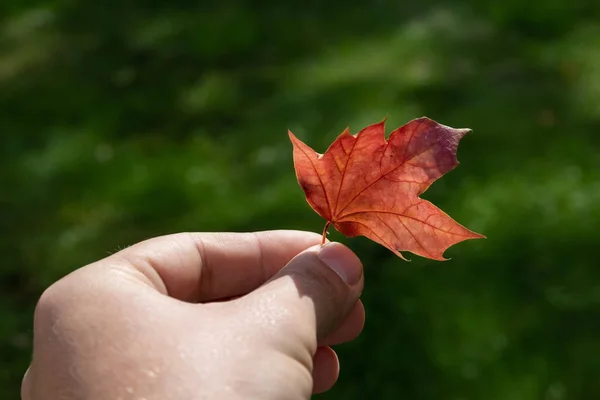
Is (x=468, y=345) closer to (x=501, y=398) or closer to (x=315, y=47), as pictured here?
(x=501, y=398)

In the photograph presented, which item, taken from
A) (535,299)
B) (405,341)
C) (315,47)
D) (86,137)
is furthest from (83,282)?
(315,47)

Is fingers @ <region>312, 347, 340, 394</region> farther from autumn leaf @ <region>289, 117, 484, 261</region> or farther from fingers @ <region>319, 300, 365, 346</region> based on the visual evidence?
autumn leaf @ <region>289, 117, 484, 261</region>

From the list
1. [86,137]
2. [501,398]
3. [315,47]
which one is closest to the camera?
[501,398]

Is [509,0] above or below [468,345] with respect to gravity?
above

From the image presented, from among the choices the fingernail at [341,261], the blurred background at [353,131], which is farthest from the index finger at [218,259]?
the blurred background at [353,131]

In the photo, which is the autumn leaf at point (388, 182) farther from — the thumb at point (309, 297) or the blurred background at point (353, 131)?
the blurred background at point (353, 131)

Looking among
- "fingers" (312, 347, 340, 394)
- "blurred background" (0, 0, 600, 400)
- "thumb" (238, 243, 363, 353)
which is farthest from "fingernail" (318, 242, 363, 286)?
"blurred background" (0, 0, 600, 400)
